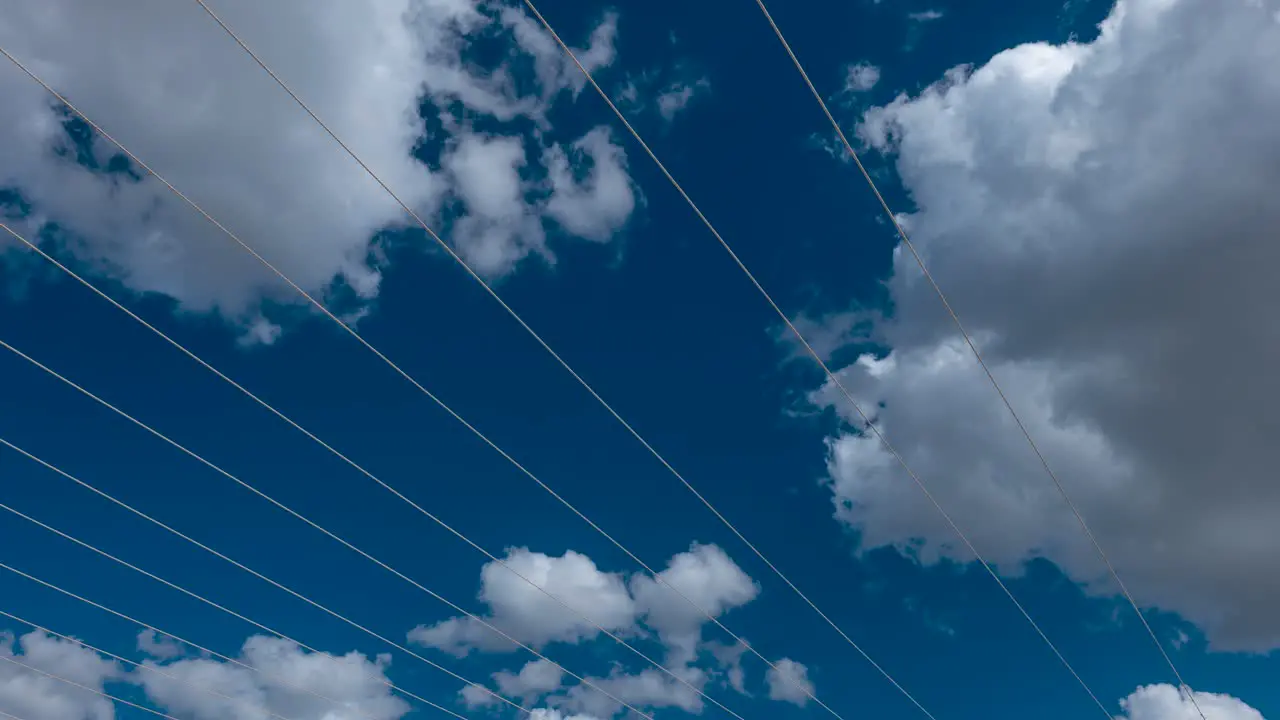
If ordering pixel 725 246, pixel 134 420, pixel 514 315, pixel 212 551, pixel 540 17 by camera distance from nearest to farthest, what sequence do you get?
pixel 540 17
pixel 725 246
pixel 514 315
pixel 134 420
pixel 212 551

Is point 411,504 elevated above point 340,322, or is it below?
below

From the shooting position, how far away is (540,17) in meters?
9.31

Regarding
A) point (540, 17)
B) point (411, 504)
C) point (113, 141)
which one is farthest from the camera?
point (411, 504)

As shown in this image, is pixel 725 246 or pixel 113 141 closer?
pixel 113 141

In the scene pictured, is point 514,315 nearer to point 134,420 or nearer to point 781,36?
point 781,36

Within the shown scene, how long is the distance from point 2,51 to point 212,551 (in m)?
11.3

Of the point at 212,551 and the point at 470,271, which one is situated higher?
the point at 470,271

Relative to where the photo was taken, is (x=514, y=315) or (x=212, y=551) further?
(x=212, y=551)

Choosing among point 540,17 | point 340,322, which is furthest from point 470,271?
point 540,17

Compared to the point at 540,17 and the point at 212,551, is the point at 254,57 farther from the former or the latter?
the point at 212,551

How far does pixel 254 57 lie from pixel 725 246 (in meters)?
7.03

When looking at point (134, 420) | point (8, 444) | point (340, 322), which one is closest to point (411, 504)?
point (340, 322)

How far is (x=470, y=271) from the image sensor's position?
1315 centimetres

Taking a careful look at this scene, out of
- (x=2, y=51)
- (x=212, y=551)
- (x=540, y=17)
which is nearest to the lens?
(x=540, y=17)
